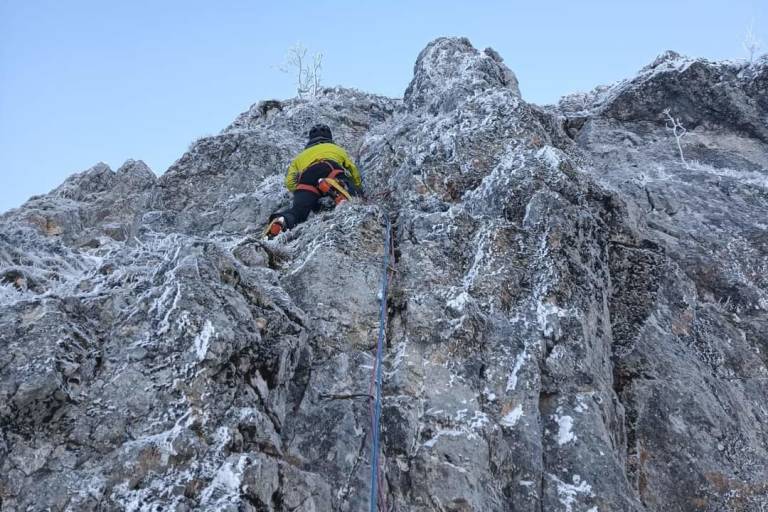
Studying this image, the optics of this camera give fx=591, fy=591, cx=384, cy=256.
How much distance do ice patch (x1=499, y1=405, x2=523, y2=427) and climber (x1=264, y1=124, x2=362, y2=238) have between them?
3.99 m


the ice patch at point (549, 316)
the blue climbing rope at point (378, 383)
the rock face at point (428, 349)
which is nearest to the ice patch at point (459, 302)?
the rock face at point (428, 349)

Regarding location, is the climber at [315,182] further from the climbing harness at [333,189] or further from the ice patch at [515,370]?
the ice patch at [515,370]

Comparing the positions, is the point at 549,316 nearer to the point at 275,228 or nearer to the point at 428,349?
the point at 428,349

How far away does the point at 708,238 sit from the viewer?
8.74m

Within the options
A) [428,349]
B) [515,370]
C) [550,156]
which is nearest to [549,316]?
[515,370]

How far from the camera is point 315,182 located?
28.8 ft

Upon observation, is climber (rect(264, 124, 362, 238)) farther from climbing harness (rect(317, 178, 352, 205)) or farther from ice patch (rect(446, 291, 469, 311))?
ice patch (rect(446, 291, 469, 311))

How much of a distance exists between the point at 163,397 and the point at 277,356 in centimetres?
99

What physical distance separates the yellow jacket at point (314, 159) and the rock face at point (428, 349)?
0.57 meters

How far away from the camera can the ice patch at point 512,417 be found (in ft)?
17.0

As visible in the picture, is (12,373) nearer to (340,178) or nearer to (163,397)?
(163,397)

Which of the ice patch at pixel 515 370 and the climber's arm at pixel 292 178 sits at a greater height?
the climber's arm at pixel 292 178

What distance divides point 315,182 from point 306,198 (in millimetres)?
318

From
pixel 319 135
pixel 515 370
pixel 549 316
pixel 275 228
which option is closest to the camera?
pixel 515 370
